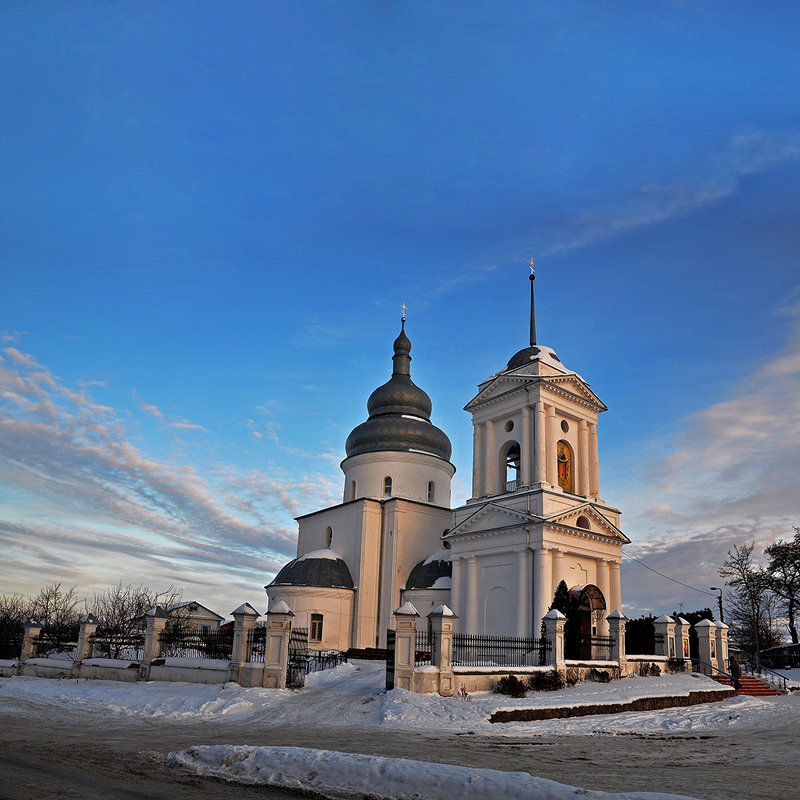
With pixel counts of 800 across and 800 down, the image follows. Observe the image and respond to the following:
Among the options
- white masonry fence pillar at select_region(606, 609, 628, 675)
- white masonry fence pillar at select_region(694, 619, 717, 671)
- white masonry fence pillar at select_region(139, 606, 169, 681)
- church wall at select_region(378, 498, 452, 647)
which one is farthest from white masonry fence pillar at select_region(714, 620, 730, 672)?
white masonry fence pillar at select_region(139, 606, 169, 681)

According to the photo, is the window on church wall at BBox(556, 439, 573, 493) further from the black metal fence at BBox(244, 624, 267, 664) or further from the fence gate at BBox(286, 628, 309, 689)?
the black metal fence at BBox(244, 624, 267, 664)

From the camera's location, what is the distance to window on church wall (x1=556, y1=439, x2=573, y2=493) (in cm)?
3262

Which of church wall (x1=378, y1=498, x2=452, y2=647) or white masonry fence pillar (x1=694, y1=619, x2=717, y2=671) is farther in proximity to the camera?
church wall (x1=378, y1=498, x2=452, y2=647)

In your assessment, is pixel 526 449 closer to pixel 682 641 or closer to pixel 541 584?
pixel 541 584

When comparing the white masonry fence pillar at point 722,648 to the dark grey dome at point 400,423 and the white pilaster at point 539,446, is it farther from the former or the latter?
the dark grey dome at point 400,423

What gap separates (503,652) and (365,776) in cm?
1859

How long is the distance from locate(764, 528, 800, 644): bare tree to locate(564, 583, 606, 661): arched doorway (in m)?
21.4

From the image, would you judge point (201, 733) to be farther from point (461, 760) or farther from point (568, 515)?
point (568, 515)

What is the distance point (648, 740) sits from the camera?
14.4 m

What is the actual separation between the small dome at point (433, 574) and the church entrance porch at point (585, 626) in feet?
22.1

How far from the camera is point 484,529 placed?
102 feet

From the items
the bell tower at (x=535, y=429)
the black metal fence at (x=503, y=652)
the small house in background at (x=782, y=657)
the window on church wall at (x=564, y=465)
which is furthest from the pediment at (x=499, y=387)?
the small house in background at (x=782, y=657)

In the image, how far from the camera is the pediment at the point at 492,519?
97.0 ft

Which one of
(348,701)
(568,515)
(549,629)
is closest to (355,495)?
(568,515)
